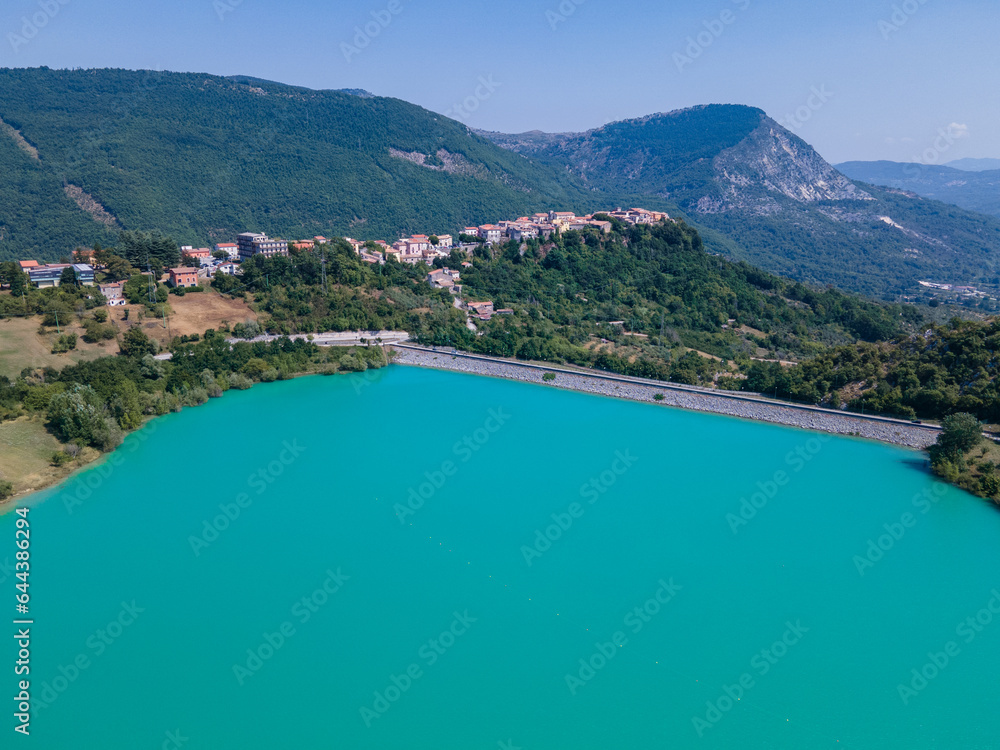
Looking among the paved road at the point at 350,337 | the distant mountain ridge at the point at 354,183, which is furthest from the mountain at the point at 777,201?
the paved road at the point at 350,337

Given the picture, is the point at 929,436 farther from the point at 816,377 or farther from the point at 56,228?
the point at 56,228

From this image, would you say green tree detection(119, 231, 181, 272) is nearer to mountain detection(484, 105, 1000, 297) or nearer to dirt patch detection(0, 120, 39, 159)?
dirt patch detection(0, 120, 39, 159)

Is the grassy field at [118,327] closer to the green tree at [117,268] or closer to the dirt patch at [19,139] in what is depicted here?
the green tree at [117,268]

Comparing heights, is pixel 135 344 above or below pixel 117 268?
below

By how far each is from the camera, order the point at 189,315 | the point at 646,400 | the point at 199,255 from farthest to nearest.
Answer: the point at 199,255
the point at 189,315
the point at 646,400

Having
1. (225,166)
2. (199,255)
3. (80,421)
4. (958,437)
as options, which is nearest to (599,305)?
(958,437)

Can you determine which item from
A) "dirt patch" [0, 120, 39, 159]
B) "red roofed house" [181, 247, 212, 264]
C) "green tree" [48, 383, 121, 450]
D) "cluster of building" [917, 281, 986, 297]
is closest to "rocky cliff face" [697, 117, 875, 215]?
"cluster of building" [917, 281, 986, 297]

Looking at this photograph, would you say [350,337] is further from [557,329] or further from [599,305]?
[599,305]
